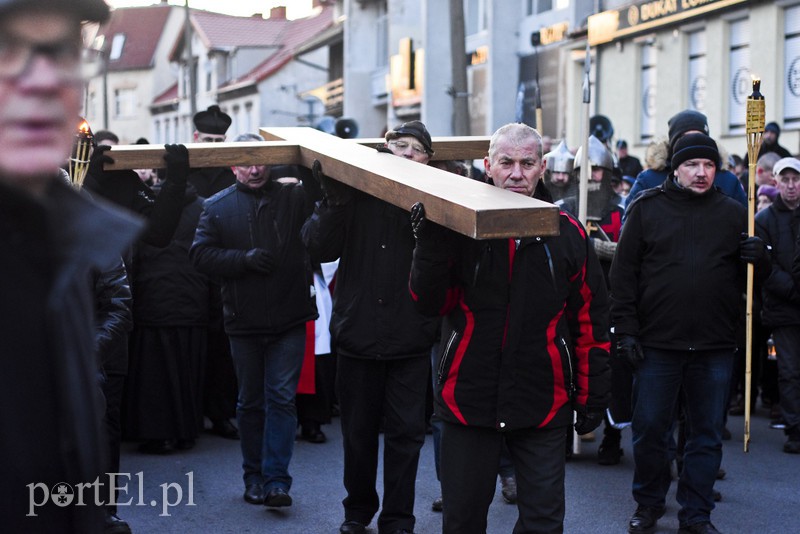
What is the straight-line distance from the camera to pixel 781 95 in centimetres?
1841

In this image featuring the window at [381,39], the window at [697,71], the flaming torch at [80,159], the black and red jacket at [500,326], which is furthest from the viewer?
the window at [381,39]

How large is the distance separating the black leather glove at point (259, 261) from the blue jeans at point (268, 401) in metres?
0.38

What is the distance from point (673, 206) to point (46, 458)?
492cm

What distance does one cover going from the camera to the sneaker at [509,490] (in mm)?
7152

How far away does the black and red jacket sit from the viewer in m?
4.56

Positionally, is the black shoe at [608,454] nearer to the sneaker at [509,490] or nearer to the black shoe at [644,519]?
the sneaker at [509,490]

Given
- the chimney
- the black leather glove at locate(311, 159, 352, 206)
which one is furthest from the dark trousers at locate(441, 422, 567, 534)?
the chimney

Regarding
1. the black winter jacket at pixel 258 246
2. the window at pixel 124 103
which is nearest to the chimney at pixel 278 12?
the window at pixel 124 103

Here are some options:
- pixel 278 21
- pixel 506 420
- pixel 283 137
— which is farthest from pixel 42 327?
pixel 278 21

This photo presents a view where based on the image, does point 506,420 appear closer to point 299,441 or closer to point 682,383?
point 682,383

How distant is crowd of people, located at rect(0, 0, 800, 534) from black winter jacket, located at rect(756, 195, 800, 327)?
0.6 inches

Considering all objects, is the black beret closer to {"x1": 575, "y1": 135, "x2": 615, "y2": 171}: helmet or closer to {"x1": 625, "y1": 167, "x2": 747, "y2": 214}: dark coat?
{"x1": 575, "y1": 135, "x2": 615, "y2": 171}: helmet

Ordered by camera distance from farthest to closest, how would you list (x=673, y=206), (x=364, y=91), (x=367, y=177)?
(x=364, y=91)
(x=673, y=206)
(x=367, y=177)

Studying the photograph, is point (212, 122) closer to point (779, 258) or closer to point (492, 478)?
point (779, 258)
